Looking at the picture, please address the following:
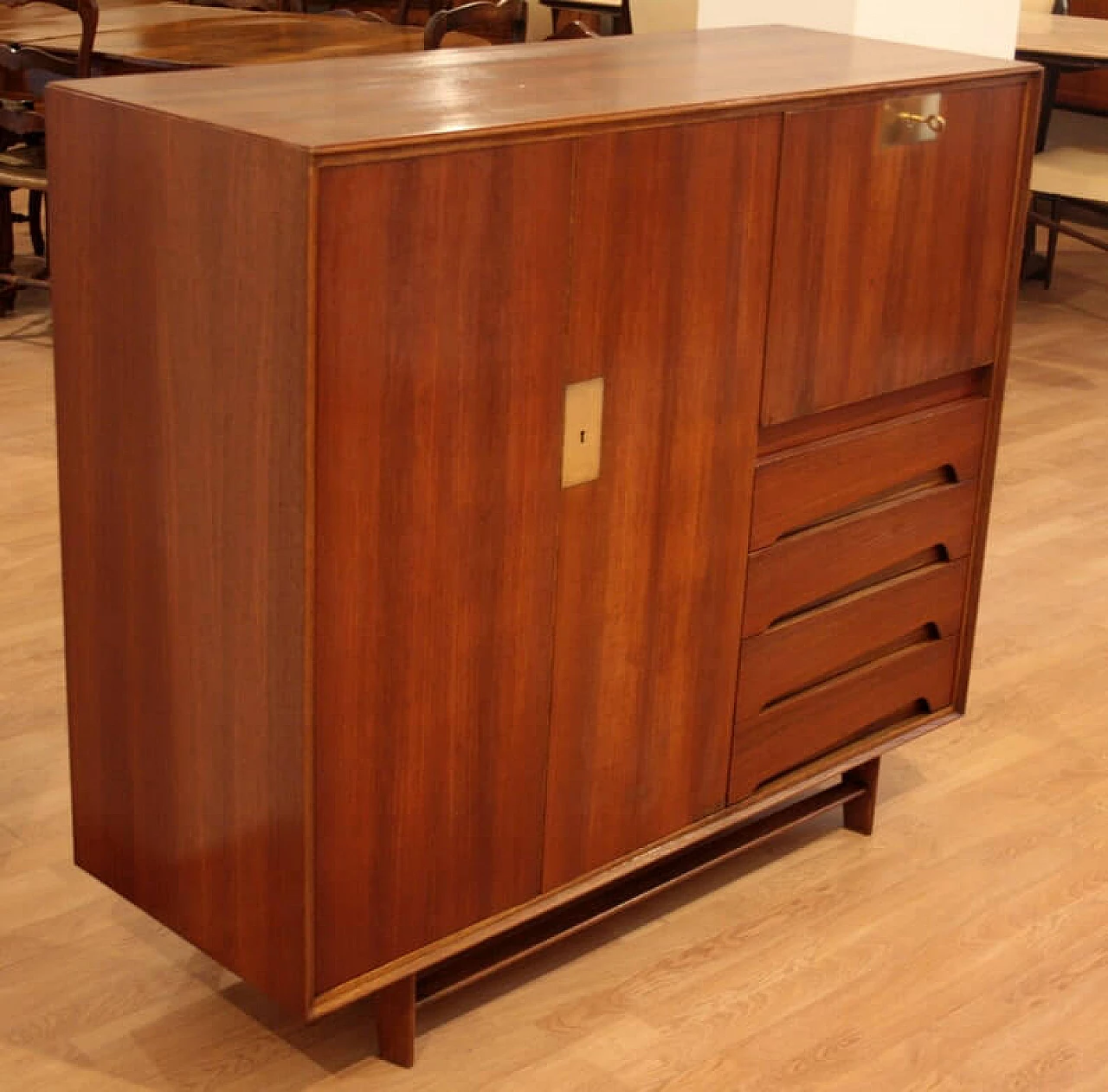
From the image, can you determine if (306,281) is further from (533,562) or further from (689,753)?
(689,753)

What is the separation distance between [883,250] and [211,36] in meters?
3.16

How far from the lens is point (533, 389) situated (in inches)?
76.4

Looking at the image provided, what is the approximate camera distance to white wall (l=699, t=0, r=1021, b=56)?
2738 mm

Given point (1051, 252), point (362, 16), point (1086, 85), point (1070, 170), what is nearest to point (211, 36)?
point (362, 16)

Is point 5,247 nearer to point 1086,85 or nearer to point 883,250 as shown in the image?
point 883,250

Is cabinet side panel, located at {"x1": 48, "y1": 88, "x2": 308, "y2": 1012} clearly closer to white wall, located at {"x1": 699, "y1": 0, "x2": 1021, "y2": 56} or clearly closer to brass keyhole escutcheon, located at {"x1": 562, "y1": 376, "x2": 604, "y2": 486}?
brass keyhole escutcheon, located at {"x1": 562, "y1": 376, "x2": 604, "y2": 486}

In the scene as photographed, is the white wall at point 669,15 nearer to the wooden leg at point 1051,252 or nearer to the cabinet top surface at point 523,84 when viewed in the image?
the cabinet top surface at point 523,84

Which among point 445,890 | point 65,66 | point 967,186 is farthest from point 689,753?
point 65,66

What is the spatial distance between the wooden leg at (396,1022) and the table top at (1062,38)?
361cm

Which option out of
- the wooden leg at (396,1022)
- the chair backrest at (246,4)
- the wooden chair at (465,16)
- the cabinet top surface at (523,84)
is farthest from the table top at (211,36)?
the wooden leg at (396,1022)

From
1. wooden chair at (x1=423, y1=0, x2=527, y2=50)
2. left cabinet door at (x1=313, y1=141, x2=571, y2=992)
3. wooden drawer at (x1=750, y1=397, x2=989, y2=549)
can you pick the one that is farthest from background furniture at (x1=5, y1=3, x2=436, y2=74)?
left cabinet door at (x1=313, y1=141, x2=571, y2=992)

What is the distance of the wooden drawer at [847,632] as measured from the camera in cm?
238

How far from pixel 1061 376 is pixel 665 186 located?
3245 millimetres

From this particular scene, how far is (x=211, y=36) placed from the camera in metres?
4.99
